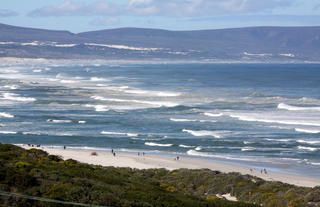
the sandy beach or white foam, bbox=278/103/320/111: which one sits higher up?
white foam, bbox=278/103/320/111

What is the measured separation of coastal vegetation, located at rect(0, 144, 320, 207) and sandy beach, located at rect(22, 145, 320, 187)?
6058 millimetres

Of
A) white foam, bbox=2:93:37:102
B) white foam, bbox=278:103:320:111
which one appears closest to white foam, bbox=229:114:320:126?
white foam, bbox=278:103:320:111

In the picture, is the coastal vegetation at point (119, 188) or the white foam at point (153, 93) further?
the white foam at point (153, 93)

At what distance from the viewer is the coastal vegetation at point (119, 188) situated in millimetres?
15578

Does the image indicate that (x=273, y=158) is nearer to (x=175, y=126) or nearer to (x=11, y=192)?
(x=175, y=126)

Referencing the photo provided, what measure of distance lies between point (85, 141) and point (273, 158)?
16.7m

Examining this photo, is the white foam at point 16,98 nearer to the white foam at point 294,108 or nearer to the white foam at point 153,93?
the white foam at point 153,93

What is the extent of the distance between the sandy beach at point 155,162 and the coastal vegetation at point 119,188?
6.06 m

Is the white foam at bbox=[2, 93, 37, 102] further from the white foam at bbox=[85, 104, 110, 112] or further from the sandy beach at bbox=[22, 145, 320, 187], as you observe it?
the sandy beach at bbox=[22, 145, 320, 187]

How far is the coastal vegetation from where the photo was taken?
15.6 metres

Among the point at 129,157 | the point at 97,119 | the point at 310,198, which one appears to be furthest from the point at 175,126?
the point at 310,198

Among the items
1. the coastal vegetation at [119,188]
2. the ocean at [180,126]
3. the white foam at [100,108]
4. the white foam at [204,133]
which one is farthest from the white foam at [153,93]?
the coastal vegetation at [119,188]

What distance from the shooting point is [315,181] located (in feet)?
103

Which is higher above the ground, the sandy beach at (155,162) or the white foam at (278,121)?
the white foam at (278,121)
